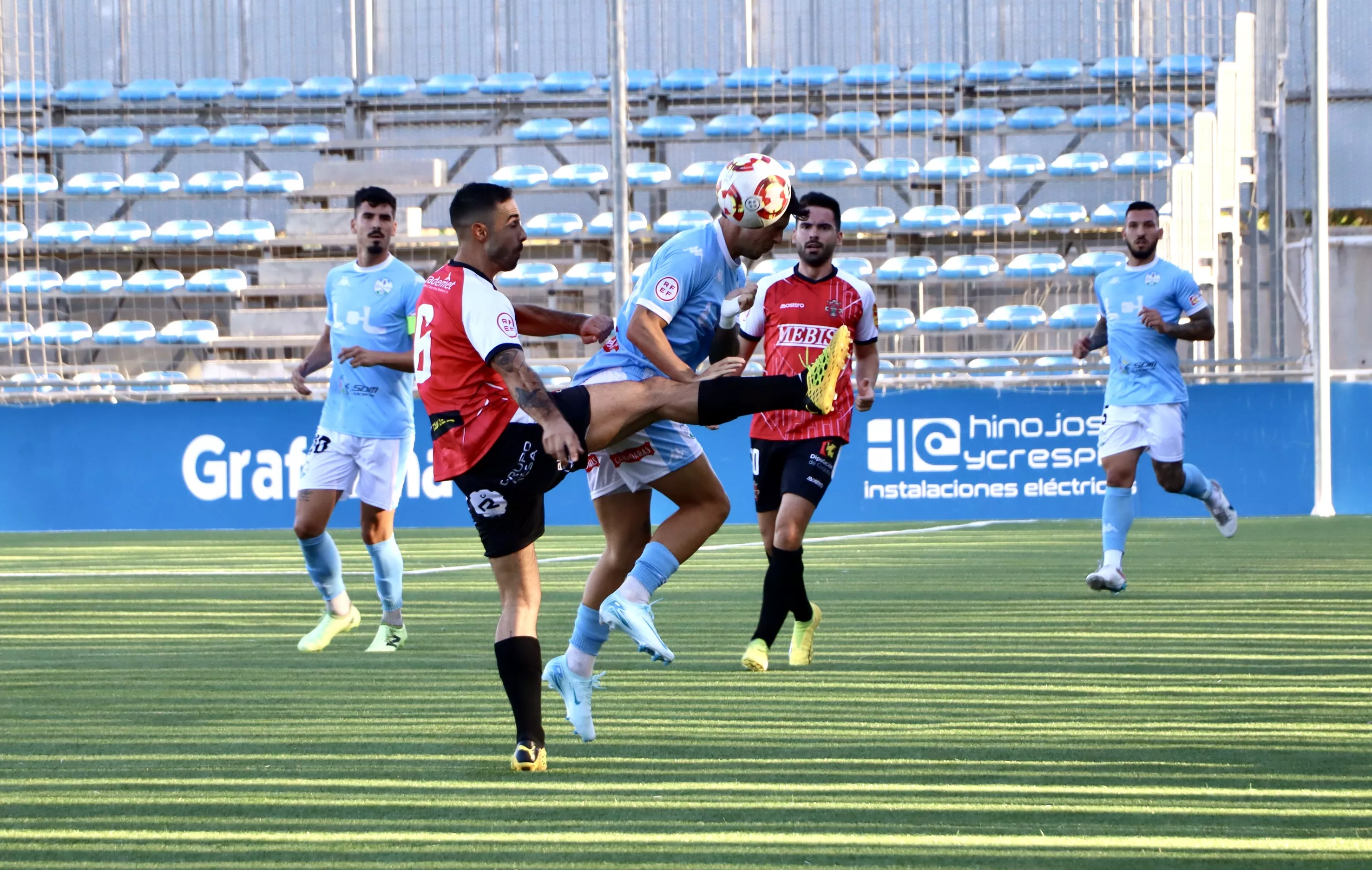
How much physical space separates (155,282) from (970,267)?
1111cm

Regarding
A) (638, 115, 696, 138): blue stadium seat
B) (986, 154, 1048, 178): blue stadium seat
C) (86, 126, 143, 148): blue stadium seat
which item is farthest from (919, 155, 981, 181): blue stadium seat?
(86, 126, 143, 148): blue stadium seat

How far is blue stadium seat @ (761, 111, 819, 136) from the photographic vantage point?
2227 cm

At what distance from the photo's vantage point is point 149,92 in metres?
24.6

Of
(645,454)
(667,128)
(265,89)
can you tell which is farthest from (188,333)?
(645,454)

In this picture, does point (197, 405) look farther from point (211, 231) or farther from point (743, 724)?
point (743, 724)

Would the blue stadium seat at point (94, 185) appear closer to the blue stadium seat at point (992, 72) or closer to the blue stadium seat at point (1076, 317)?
the blue stadium seat at point (992, 72)

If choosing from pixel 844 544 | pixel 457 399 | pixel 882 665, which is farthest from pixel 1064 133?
pixel 457 399

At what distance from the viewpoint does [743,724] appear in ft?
16.6

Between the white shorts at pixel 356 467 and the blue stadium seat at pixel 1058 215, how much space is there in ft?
48.8

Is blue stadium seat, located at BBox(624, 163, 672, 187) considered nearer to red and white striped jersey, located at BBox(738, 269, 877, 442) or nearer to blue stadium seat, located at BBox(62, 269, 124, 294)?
blue stadium seat, located at BBox(62, 269, 124, 294)

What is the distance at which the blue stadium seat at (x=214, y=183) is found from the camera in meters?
23.2

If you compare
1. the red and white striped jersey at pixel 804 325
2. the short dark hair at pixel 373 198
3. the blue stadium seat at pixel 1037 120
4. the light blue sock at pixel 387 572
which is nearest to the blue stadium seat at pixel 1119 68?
the blue stadium seat at pixel 1037 120

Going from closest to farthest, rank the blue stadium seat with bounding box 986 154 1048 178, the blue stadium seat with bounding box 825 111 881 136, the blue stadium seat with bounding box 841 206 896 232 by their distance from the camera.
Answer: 1. the blue stadium seat with bounding box 841 206 896 232
2. the blue stadium seat with bounding box 986 154 1048 178
3. the blue stadium seat with bounding box 825 111 881 136

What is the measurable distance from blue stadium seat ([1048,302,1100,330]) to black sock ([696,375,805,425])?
15052 millimetres
